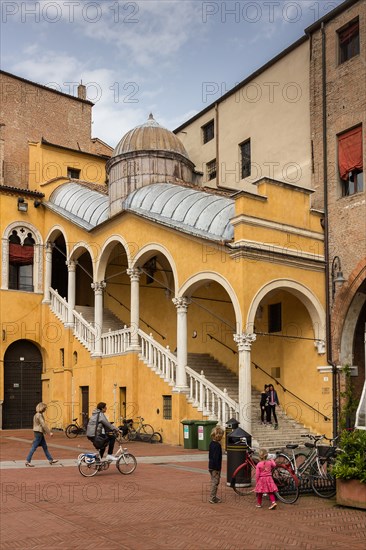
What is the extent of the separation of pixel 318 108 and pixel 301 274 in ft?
19.3

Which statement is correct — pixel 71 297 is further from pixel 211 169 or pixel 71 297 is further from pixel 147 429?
pixel 211 169

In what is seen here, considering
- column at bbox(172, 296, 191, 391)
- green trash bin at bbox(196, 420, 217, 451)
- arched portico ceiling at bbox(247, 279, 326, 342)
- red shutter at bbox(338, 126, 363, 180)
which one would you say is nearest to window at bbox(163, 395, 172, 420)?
column at bbox(172, 296, 191, 391)

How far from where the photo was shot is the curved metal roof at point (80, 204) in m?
27.5

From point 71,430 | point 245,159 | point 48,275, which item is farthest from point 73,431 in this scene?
point 245,159

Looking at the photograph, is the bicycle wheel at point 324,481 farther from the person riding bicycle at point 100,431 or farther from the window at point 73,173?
the window at point 73,173

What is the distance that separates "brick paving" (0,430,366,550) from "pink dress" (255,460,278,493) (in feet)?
1.02

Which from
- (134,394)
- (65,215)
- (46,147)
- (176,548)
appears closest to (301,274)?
(134,394)

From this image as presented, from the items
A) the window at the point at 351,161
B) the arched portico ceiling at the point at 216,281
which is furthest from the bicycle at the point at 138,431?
the window at the point at 351,161

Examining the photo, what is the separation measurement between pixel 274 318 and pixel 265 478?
492 inches

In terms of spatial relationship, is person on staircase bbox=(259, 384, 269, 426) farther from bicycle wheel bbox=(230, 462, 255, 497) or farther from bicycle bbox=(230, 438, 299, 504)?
bicycle wheel bbox=(230, 462, 255, 497)

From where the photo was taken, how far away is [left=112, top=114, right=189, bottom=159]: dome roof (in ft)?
87.8

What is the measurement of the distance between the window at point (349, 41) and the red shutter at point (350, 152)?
260 centimetres

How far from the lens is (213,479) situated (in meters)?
11.2

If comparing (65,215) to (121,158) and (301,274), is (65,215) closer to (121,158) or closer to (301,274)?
(121,158)
